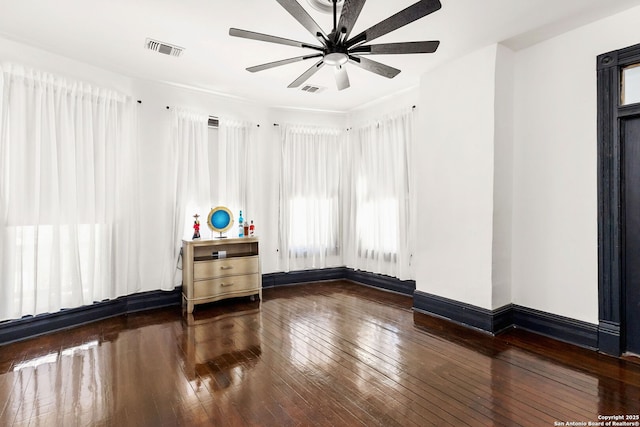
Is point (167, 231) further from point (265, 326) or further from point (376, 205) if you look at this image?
point (376, 205)

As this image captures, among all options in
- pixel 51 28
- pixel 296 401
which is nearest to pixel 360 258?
pixel 296 401

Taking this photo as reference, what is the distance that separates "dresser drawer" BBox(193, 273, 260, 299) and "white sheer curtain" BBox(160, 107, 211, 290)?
0.48m

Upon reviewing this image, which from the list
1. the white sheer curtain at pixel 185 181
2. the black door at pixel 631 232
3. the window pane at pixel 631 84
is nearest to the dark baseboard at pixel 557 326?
the black door at pixel 631 232

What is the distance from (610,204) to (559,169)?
52 cm

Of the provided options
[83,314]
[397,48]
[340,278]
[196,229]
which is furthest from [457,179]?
[83,314]

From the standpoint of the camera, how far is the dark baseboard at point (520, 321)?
9.88ft

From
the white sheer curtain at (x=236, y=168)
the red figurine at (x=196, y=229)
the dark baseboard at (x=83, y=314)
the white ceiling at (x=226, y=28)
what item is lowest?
the dark baseboard at (x=83, y=314)

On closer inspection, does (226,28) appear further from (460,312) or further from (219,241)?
(460,312)

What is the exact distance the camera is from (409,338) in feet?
10.8

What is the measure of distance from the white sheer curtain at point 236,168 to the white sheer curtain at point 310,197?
557mm

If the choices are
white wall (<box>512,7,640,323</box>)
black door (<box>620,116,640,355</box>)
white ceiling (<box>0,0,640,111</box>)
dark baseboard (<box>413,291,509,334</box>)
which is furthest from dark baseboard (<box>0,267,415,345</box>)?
white ceiling (<box>0,0,640,111</box>)

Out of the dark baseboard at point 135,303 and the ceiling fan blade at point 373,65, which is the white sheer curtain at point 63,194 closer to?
the dark baseboard at point 135,303

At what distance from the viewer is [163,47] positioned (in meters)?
3.41

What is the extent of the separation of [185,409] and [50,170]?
2925mm
